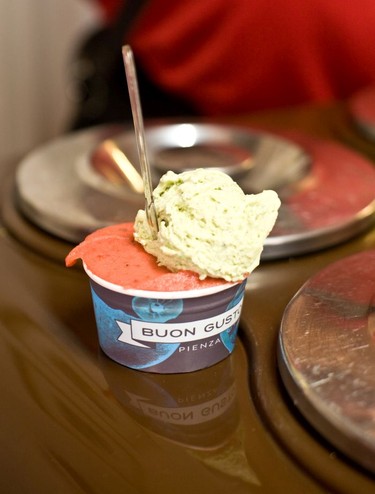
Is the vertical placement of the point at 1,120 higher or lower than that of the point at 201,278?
lower

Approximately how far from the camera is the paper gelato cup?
45 cm

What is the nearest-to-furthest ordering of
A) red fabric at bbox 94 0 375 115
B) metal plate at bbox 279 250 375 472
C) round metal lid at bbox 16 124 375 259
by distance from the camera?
metal plate at bbox 279 250 375 472
round metal lid at bbox 16 124 375 259
red fabric at bbox 94 0 375 115

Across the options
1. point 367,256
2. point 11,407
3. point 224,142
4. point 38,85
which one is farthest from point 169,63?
point 38,85

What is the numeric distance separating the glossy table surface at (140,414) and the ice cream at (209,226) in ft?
0.28

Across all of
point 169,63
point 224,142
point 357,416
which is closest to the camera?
point 357,416

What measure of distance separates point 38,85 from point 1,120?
132 millimetres

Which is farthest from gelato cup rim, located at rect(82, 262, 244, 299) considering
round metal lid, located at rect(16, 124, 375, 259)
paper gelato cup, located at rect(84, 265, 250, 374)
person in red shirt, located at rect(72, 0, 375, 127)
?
person in red shirt, located at rect(72, 0, 375, 127)

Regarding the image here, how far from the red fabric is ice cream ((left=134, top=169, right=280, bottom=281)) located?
526mm

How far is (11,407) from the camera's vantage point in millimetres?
455

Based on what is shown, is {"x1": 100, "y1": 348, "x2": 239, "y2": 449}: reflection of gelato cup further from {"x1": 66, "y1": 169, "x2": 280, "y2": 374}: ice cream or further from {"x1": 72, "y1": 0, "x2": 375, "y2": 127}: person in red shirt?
{"x1": 72, "y1": 0, "x2": 375, "y2": 127}: person in red shirt

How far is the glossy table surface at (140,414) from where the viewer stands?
15.6 inches

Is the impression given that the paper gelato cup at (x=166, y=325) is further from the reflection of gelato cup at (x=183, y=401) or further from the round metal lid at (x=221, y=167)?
the round metal lid at (x=221, y=167)

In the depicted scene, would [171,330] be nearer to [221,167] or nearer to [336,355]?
[336,355]

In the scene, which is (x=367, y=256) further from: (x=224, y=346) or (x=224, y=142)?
(x=224, y=142)
